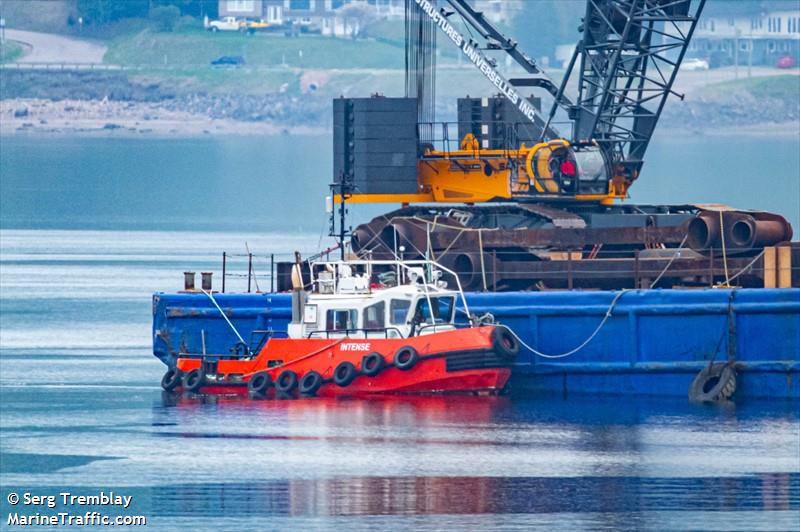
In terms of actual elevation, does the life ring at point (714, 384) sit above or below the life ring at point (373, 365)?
below

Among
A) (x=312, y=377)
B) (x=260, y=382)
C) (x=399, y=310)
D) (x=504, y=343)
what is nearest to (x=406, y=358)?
(x=399, y=310)

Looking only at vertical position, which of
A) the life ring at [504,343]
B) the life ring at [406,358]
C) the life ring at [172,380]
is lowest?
the life ring at [172,380]

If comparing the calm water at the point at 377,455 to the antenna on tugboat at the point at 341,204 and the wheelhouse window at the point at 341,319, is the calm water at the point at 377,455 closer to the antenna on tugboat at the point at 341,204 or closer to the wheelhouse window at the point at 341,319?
the wheelhouse window at the point at 341,319

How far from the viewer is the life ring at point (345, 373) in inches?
1580

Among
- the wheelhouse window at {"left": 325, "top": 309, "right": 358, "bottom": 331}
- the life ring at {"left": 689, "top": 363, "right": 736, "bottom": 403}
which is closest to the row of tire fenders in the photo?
the wheelhouse window at {"left": 325, "top": 309, "right": 358, "bottom": 331}

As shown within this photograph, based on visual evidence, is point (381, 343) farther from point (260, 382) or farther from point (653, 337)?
point (653, 337)

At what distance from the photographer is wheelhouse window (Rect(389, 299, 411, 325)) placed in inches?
1580

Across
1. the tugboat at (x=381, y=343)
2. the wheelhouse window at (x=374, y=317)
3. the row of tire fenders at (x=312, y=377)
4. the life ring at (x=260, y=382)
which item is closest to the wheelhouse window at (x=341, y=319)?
the tugboat at (x=381, y=343)

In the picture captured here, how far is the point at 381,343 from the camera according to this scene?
40.1 metres

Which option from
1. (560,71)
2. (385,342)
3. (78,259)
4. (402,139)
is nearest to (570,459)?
(385,342)

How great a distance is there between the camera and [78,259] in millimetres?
77188

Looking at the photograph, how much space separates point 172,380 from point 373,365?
4.83 meters

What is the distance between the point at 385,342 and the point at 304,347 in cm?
164

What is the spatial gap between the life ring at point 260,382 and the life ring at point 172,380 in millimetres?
2009
